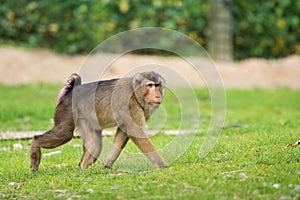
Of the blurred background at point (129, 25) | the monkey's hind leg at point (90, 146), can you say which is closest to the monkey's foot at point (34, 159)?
the monkey's hind leg at point (90, 146)

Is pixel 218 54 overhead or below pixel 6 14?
below

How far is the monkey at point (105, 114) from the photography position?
9.29 meters

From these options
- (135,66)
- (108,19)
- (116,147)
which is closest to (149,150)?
(116,147)

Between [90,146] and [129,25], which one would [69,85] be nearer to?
[90,146]

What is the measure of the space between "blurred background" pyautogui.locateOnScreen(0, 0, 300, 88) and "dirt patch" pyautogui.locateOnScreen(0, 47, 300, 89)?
0.03 meters

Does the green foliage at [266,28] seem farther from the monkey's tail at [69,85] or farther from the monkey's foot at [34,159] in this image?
the monkey's foot at [34,159]

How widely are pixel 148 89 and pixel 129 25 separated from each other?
1410 cm

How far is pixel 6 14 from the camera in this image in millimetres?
23297

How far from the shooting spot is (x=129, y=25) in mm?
23188

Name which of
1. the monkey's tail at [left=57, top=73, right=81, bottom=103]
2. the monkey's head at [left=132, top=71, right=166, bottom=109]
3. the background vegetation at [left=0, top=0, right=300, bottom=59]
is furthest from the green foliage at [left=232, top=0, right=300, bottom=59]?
the monkey's head at [left=132, top=71, right=166, bottom=109]

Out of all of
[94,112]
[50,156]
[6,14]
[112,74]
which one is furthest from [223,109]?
[6,14]

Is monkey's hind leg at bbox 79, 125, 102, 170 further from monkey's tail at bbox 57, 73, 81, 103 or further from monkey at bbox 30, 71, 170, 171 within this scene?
monkey's tail at bbox 57, 73, 81, 103

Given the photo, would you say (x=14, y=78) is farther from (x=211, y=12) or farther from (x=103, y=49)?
(x=211, y=12)

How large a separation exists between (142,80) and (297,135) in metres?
2.98
